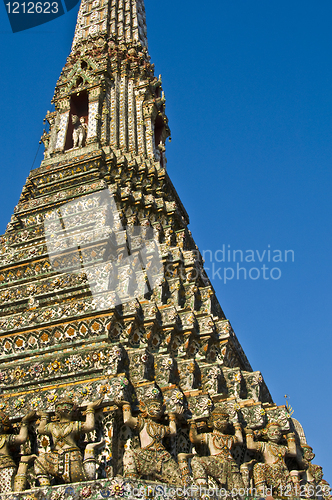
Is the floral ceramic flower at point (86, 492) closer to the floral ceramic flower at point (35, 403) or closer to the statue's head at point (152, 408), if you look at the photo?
the statue's head at point (152, 408)

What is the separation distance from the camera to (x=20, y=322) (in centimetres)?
1123

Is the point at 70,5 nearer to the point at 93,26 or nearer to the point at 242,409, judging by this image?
the point at 93,26

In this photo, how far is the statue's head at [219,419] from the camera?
380 inches

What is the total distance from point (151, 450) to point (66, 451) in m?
1.36

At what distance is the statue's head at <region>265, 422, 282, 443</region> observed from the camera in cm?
1050

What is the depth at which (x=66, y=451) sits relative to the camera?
26.0 ft

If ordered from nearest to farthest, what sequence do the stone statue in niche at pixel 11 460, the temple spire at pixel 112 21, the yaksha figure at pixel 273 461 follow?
the stone statue in niche at pixel 11 460 → the yaksha figure at pixel 273 461 → the temple spire at pixel 112 21

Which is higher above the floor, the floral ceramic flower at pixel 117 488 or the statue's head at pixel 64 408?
the statue's head at pixel 64 408

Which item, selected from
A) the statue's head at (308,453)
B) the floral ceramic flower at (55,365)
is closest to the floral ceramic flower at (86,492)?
the floral ceramic flower at (55,365)

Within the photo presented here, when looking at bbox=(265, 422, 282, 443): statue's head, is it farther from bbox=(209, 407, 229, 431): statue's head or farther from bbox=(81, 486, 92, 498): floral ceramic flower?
bbox=(81, 486, 92, 498): floral ceramic flower

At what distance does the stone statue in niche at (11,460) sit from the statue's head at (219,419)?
10.8 ft

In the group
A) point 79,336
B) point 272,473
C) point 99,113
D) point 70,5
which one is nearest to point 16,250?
point 79,336

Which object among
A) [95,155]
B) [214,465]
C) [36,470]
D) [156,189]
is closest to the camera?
[36,470]

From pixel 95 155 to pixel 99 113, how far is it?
318 centimetres
